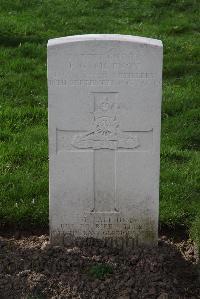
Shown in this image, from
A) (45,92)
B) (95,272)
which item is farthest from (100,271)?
(45,92)

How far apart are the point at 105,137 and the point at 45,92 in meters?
2.96

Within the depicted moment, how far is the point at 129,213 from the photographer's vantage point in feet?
14.9

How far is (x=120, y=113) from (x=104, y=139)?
199 millimetres

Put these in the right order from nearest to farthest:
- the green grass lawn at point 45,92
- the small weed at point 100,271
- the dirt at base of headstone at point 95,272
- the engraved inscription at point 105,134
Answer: the dirt at base of headstone at point 95,272, the small weed at point 100,271, the engraved inscription at point 105,134, the green grass lawn at point 45,92

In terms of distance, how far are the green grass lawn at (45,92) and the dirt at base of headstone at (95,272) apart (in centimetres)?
33

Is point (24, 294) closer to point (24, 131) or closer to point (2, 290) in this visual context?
point (2, 290)

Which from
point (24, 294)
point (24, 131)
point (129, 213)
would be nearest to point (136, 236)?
point (129, 213)

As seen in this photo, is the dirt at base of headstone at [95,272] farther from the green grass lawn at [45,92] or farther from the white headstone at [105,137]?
the green grass lawn at [45,92]

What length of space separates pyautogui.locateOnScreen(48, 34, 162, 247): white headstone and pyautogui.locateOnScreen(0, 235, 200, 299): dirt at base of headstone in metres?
0.15

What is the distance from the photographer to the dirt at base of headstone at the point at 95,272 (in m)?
4.09

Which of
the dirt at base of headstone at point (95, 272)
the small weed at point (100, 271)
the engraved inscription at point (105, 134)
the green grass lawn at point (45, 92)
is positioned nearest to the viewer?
the dirt at base of headstone at point (95, 272)

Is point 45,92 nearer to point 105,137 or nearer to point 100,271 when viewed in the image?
point 105,137

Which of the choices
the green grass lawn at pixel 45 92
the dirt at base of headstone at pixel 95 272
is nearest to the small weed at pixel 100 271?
the dirt at base of headstone at pixel 95 272

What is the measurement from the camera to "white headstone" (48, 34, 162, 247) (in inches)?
167
